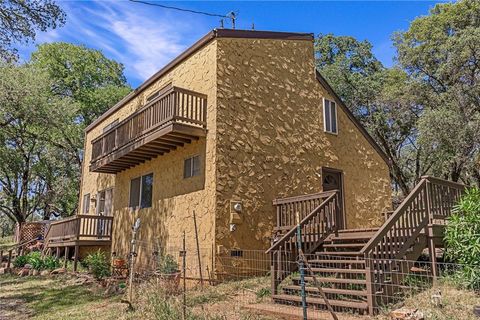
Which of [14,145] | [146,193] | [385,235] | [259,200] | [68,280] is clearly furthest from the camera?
[14,145]

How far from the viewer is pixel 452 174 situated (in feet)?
66.9

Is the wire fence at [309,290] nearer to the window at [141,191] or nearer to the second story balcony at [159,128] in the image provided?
the second story balcony at [159,128]

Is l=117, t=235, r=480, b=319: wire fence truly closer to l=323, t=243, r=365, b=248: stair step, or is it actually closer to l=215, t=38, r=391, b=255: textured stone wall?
l=323, t=243, r=365, b=248: stair step

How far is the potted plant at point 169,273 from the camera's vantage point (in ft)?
27.5

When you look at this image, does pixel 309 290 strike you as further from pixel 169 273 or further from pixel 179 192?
pixel 179 192

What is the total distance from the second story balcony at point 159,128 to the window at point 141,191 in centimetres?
70

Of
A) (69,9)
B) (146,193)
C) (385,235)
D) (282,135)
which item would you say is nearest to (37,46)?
(69,9)

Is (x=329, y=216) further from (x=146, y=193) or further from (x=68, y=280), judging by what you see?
(x=68, y=280)

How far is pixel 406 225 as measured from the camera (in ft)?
24.5

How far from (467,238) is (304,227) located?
3.21 metres

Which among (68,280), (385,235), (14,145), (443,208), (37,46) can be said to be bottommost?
(68,280)

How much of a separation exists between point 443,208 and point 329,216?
8.03 ft

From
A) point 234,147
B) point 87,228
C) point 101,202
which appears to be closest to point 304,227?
point 234,147

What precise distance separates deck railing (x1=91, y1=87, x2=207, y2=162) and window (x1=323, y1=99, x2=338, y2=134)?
15.4 ft
